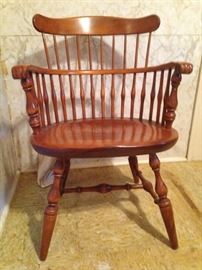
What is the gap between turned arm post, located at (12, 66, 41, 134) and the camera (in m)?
0.71

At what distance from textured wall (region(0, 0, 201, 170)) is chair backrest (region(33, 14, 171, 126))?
0.28 ft

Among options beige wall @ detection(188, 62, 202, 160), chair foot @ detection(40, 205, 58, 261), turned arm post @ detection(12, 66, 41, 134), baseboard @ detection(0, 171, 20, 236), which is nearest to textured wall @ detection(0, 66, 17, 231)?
baseboard @ detection(0, 171, 20, 236)

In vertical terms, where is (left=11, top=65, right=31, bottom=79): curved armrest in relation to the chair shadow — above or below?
above

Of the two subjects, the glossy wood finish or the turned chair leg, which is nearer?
the turned chair leg

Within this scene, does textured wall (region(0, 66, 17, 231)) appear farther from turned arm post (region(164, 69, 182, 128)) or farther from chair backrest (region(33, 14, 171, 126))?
turned arm post (region(164, 69, 182, 128))

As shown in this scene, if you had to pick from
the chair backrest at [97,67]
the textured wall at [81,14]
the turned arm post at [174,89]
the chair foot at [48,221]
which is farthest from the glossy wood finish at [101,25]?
the chair foot at [48,221]

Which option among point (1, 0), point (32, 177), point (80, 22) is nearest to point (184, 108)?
point (80, 22)

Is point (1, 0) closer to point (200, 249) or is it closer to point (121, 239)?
point (121, 239)

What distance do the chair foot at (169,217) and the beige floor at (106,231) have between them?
4 cm

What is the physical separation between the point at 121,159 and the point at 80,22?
0.78 metres

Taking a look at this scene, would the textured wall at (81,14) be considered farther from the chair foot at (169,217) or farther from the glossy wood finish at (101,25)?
the chair foot at (169,217)

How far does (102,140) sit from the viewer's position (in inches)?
30.3

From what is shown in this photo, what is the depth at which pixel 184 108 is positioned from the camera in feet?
4.65

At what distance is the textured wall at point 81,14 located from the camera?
114cm
